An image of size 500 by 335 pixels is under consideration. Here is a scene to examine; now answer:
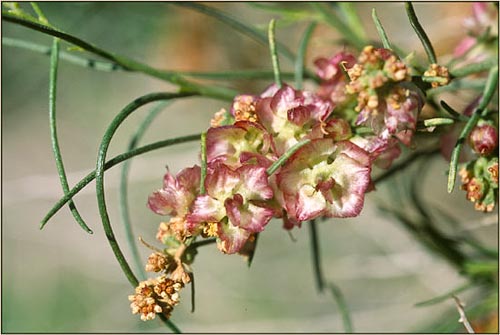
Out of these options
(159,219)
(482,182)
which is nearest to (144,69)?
(482,182)

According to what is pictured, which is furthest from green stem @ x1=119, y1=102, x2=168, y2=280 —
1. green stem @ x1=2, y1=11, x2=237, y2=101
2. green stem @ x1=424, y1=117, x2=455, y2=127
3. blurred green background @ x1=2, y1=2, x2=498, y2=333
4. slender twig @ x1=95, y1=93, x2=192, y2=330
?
blurred green background @ x1=2, y1=2, x2=498, y2=333

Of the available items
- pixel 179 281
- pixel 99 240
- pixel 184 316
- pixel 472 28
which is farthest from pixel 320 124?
pixel 99 240

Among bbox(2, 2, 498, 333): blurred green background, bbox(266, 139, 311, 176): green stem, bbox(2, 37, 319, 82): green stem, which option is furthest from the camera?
bbox(2, 2, 498, 333): blurred green background

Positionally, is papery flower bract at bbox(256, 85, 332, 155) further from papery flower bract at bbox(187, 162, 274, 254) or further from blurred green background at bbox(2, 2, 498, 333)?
blurred green background at bbox(2, 2, 498, 333)

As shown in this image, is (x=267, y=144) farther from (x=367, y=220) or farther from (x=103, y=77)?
(x=103, y=77)

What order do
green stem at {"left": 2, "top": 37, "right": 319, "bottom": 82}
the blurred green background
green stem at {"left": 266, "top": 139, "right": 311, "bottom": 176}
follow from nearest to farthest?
green stem at {"left": 266, "top": 139, "right": 311, "bottom": 176}, green stem at {"left": 2, "top": 37, "right": 319, "bottom": 82}, the blurred green background

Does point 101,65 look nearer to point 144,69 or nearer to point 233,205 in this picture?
point 144,69
